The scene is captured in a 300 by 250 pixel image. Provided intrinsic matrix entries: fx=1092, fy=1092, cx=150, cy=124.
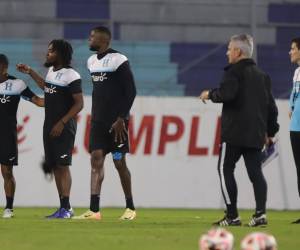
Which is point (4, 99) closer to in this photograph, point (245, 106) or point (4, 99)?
point (4, 99)

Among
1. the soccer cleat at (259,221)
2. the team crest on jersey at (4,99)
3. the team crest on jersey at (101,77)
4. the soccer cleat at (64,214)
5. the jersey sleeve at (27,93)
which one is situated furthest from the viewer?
the jersey sleeve at (27,93)

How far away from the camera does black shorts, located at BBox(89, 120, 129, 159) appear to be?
11.3m

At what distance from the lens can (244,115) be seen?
9.90 metres

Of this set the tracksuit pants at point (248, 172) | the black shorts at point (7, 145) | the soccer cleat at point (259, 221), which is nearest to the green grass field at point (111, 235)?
the soccer cleat at point (259, 221)

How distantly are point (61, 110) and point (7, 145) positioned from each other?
102cm

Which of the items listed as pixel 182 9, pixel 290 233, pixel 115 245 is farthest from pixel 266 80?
pixel 182 9

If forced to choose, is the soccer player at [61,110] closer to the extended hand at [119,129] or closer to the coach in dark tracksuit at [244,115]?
the extended hand at [119,129]

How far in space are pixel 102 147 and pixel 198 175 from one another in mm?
5779

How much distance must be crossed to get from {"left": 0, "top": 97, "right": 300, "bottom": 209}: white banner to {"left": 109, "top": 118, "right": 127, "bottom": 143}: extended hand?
5.43m

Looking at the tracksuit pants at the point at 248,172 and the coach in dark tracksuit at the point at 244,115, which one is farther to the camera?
the tracksuit pants at the point at 248,172

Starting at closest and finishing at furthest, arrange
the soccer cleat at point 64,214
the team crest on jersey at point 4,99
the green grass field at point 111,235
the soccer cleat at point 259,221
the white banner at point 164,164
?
the green grass field at point 111,235 < the soccer cleat at point 259,221 < the soccer cleat at point 64,214 < the team crest on jersey at point 4,99 < the white banner at point 164,164

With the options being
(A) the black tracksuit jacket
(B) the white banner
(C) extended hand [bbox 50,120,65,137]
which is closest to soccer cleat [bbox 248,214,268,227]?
(A) the black tracksuit jacket

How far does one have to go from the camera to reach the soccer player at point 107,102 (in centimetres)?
1119

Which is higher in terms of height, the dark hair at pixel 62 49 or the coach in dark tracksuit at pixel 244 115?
the dark hair at pixel 62 49
